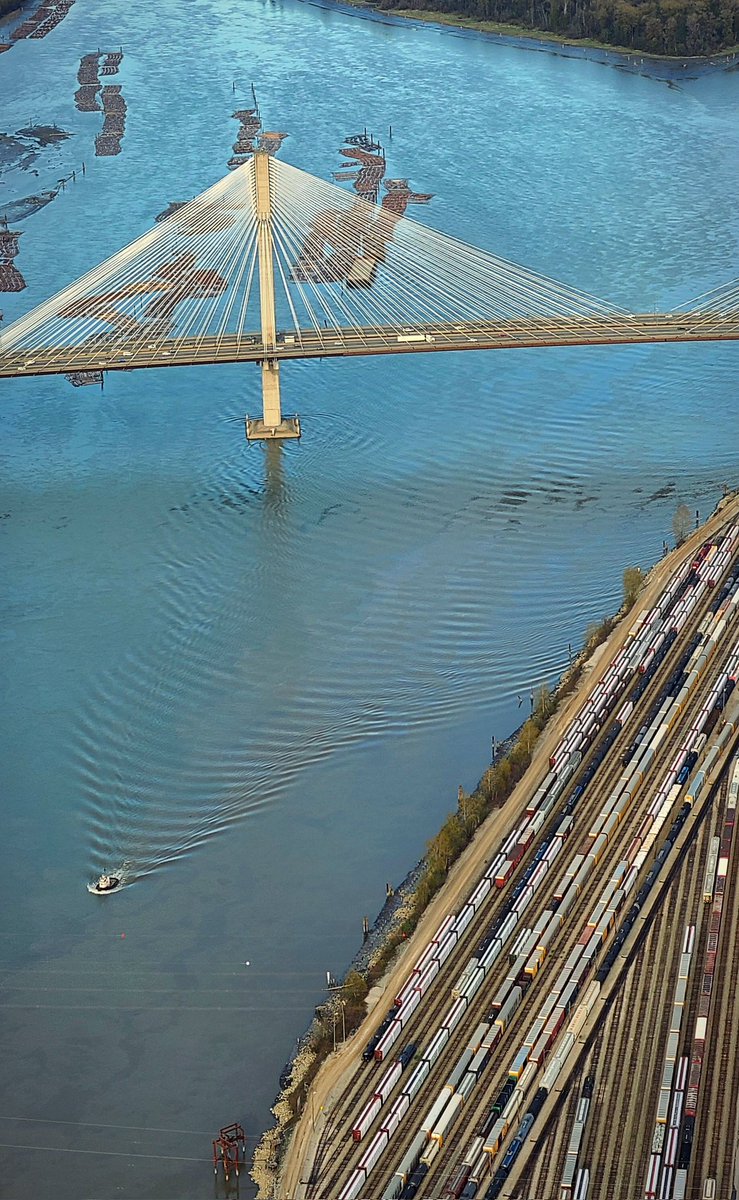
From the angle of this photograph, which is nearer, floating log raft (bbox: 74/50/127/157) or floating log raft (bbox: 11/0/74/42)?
floating log raft (bbox: 74/50/127/157)

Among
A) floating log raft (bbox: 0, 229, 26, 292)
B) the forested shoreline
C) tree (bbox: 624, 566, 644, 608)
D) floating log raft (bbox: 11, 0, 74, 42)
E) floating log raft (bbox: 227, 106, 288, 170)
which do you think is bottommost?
tree (bbox: 624, 566, 644, 608)

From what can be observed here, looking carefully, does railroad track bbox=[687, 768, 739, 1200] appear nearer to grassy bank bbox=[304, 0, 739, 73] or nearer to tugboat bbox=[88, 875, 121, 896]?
tugboat bbox=[88, 875, 121, 896]

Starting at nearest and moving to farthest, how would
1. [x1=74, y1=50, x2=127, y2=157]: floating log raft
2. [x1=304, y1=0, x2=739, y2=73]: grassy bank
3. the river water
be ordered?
1. the river water
2. [x1=74, y1=50, x2=127, y2=157]: floating log raft
3. [x1=304, y1=0, x2=739, y2=73]: grassy bank

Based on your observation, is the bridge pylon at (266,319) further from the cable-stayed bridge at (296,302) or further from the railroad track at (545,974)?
the railroad track at (545,974)

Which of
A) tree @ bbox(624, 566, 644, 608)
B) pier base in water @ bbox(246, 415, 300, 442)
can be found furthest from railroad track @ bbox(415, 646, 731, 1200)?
pier base in water @ bbox(246, 415, 300, 442)

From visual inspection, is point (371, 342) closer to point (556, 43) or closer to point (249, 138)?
point (249, 138)

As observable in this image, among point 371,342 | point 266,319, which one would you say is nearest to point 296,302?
point 266,319

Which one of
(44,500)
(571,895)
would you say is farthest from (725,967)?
(44,500)
